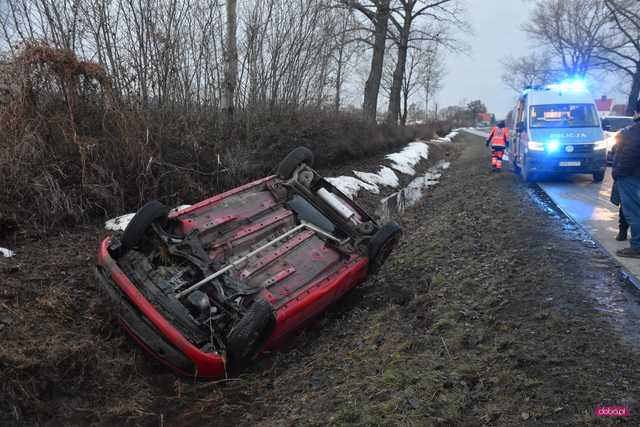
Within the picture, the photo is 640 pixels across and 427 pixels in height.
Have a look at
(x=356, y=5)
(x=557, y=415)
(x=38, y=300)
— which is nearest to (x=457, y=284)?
(x=557, y=415)

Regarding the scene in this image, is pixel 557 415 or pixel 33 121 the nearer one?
pixel 557 415

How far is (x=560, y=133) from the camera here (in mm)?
10375

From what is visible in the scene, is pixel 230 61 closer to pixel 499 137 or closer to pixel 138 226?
pixel 138 226

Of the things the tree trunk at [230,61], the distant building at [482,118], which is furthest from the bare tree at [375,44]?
the distant building at [482,118]

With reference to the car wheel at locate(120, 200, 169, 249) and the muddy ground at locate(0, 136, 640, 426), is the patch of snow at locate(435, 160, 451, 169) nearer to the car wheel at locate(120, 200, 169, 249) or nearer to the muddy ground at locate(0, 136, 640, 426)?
the muddy ground at locate(0, 136, 640, 426)

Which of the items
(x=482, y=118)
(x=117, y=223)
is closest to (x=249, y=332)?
(x=117, y=223)

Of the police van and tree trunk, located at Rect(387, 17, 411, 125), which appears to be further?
tree trunk, located at Rect(387, 17, 411, 125)

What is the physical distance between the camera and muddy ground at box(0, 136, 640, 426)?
290cm

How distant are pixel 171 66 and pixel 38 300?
4.77m

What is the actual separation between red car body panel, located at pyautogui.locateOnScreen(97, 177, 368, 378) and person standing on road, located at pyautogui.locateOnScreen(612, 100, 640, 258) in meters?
2.94

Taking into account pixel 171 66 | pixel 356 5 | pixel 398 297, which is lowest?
pixel 398 297

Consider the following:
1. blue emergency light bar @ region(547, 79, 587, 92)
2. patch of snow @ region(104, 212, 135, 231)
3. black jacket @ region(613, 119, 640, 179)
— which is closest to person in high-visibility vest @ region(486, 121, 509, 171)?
blue emergency light bar @ region(547, 79, 587, 92)

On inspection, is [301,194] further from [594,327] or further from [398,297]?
[594,327]

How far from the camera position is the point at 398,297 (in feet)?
16.5
